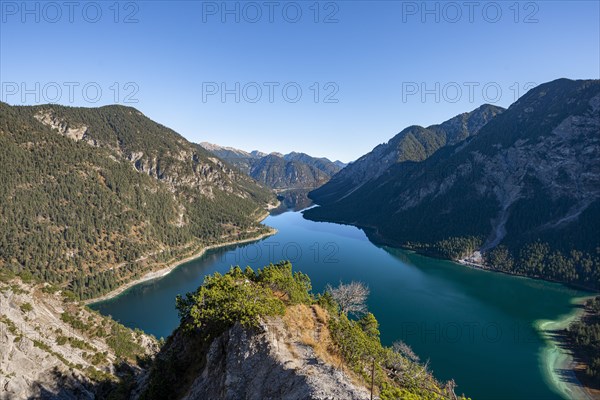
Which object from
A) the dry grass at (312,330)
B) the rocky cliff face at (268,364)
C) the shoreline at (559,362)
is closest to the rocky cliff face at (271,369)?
the rocky cliff face at (268,364)

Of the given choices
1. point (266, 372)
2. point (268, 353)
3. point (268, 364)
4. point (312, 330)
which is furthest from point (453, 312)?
point (266, 372)

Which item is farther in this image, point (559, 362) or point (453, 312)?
point (453, 312)

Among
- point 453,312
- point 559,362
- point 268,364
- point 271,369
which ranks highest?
point 268,364

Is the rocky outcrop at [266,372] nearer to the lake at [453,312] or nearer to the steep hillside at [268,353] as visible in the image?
the steep hillside at [268,353]

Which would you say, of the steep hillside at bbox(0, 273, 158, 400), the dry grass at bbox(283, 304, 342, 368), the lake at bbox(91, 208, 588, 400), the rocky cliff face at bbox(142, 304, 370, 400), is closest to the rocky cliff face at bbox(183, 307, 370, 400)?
the rocky cliff face at bbox(142, 304, 370, 400)

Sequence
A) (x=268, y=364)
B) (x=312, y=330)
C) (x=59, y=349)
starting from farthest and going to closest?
(x=59, y=349) < (x=312, y=330) < (x=268, y=364)

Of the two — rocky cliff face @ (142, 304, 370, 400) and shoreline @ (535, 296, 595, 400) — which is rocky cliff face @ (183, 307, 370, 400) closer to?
rocky cliff face @ (142, 304, 370, 400)

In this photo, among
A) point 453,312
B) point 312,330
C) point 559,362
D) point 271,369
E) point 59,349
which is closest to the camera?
point 271,369

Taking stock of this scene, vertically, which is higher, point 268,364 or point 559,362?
point 268,364

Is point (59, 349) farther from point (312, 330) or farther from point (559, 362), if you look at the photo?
point (559, 362)
